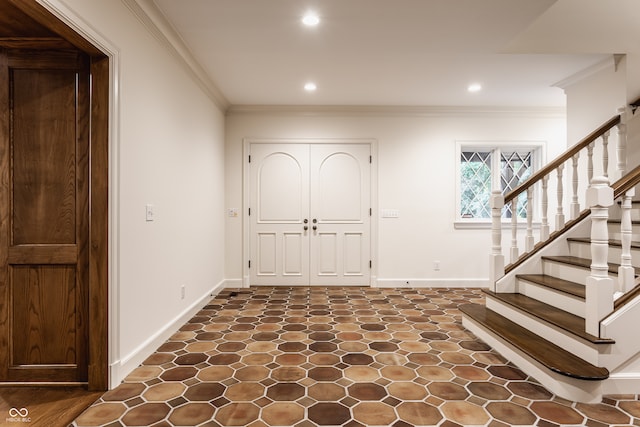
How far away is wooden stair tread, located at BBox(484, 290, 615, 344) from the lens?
7.09 ft

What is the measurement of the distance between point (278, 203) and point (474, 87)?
9.82ft

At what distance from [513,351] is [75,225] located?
10.1ft

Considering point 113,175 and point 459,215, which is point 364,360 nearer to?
point 113,175

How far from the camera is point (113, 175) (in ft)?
7.25

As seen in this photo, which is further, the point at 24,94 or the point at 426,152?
the point at 426,152

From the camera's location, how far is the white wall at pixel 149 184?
7.32 feet

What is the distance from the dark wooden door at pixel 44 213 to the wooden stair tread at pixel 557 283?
132 inches

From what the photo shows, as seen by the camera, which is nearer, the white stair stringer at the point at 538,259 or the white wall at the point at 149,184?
the white wall at the point at 149,184

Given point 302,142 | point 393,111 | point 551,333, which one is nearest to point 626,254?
point 551,333

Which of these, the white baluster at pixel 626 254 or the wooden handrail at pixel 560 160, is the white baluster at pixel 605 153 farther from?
the white baluster at pixel 626 254

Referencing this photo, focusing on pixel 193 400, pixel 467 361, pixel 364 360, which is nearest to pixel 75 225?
pixel 193 400

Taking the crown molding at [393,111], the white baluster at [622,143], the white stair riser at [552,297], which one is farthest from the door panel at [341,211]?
the white baluster at [622,143]

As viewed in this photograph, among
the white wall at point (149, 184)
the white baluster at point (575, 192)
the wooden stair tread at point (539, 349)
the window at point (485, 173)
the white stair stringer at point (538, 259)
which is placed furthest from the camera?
the window at point (485, 173)

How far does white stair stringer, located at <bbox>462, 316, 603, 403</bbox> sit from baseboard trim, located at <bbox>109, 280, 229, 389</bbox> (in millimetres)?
2676
